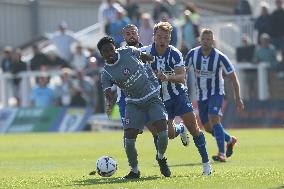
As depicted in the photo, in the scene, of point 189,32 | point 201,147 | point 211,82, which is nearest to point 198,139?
point 201,147

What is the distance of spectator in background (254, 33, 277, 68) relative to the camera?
31.8 metres

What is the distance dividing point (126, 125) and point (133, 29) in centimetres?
240

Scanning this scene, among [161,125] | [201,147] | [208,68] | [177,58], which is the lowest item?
[201,147]

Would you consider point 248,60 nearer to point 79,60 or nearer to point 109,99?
point 79,60

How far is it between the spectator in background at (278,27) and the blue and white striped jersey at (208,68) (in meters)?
12.7

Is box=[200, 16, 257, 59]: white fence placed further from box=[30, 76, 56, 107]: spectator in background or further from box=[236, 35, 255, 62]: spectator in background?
box=[30, 76, 56, 107]: spectator in background

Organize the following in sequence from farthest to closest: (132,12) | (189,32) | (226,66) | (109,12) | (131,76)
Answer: (132,12) < (109,12) < (189,32) < (226,66) < (131,76)

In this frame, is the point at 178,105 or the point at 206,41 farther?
the point at 206,41

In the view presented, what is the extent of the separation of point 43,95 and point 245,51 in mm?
6740

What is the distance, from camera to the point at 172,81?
14.5 m

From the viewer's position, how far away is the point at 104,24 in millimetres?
31312

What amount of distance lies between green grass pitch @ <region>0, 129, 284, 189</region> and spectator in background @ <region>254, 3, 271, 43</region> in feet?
13.4

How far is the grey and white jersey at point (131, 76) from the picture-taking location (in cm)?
1399

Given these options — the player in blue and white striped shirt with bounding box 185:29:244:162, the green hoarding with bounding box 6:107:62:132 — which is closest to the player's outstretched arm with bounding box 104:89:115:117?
the player in blue and white striped shirt with bounding box 185:29:244:162
